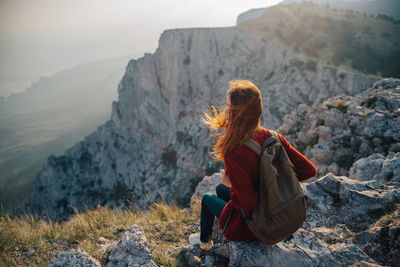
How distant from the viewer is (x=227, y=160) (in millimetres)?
2400

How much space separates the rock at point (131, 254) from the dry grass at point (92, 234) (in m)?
0.18

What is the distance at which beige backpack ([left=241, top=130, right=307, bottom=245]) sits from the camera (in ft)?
7.55

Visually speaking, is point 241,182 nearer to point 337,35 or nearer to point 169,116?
point 169,116

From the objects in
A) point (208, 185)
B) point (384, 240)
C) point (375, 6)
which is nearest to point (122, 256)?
point (208, 185)

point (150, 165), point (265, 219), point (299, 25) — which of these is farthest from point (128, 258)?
point (299, 25)

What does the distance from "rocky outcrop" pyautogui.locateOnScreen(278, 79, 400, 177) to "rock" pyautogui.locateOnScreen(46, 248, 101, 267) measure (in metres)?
6.55

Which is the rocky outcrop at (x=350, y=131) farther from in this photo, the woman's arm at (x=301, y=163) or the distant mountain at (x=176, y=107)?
the distant mountain at (x=176, y=107)

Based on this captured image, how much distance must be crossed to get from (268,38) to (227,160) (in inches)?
1296

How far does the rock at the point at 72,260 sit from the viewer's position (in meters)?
2.79

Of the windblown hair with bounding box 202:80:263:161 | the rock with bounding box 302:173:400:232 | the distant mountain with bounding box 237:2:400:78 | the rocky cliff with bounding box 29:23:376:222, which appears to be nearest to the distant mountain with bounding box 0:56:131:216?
the rocky cliff with bounding box 29:23:376:222

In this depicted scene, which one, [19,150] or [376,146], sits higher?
[376,146]

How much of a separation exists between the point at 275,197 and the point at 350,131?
730cm

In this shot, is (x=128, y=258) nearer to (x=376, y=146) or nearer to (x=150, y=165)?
(x=376, y=146)

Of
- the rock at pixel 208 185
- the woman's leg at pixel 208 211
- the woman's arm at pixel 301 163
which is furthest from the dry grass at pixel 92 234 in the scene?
the woman's arm at pixel 301 163
